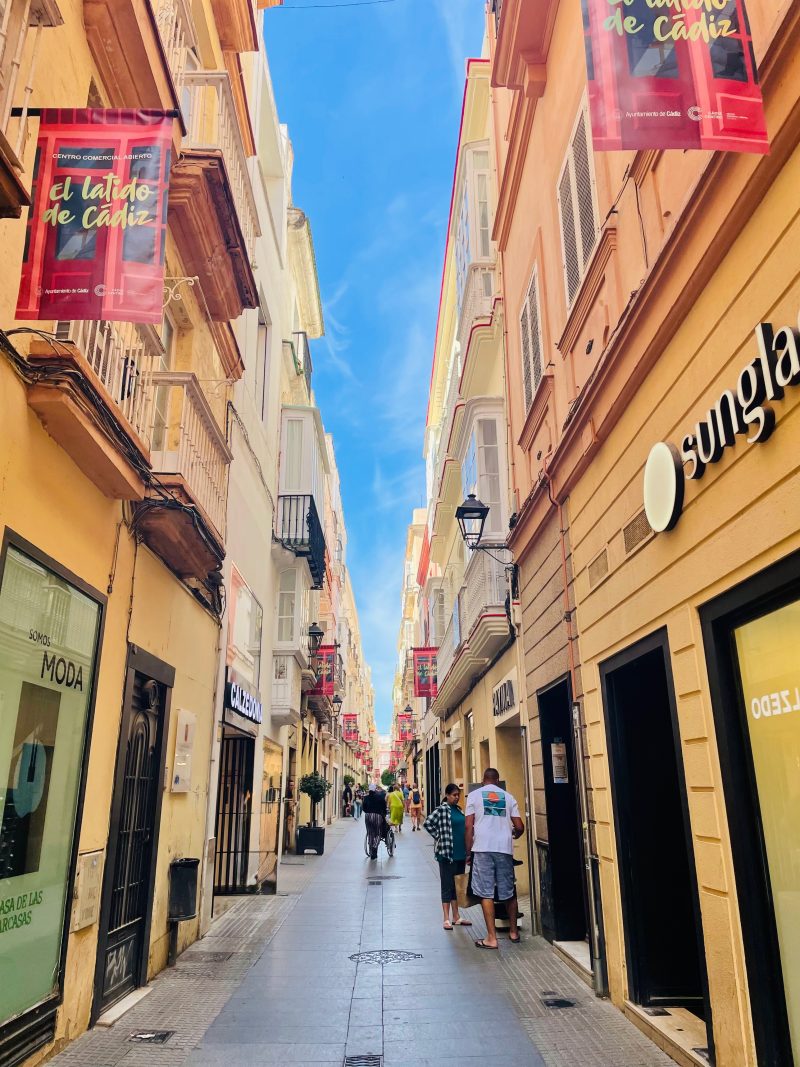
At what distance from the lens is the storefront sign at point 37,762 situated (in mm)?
4723

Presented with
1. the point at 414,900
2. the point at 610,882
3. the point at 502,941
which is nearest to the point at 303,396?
the point at 414,900

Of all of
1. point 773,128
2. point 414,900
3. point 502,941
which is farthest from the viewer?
point 414,900

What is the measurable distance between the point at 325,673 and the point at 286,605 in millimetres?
9393

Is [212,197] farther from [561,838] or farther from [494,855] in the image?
[561,838]

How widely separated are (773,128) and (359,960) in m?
7.96

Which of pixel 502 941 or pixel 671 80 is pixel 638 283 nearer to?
pixel 671 80

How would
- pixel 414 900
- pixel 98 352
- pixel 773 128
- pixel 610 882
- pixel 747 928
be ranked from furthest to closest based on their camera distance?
pixel 414 900 < pixel 610 882 < pixel 98 352 < pixel 747 928 < pixel 773 128

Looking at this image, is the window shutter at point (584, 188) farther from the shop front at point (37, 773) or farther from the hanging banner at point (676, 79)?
the shop front at point (37, 773)

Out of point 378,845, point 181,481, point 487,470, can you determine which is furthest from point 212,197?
point 378,845

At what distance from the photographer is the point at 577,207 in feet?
25.6

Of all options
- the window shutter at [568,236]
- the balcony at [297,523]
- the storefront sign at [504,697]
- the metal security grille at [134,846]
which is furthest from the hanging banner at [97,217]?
the balcony at [297,523]

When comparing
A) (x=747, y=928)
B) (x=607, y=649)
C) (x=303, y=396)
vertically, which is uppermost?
(x=303, y=396)

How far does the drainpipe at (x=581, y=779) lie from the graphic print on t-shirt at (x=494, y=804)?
1.72m

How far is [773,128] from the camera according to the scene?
3.78 meters
